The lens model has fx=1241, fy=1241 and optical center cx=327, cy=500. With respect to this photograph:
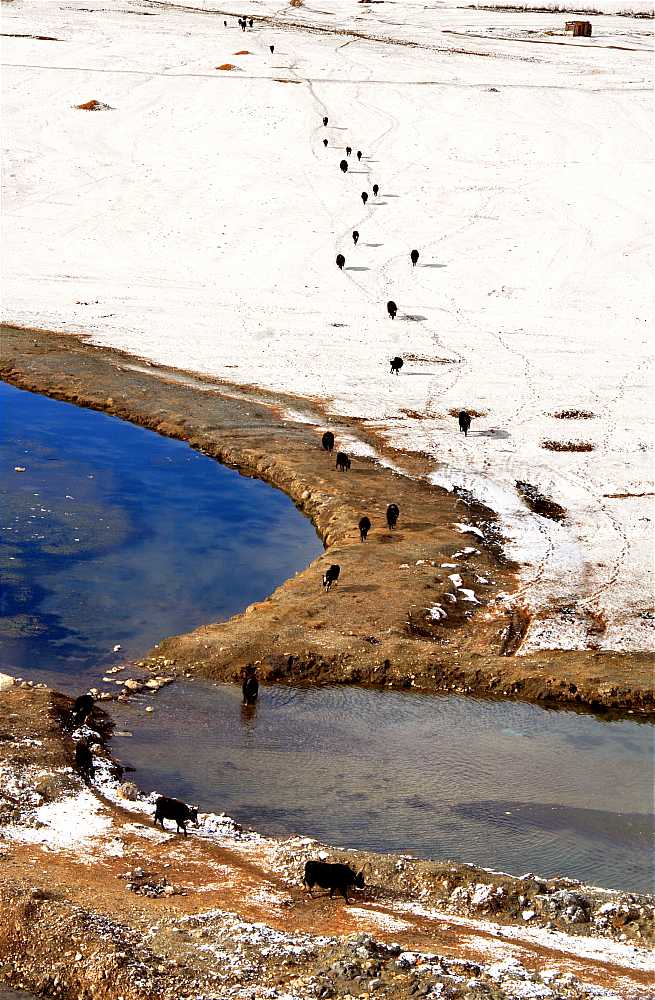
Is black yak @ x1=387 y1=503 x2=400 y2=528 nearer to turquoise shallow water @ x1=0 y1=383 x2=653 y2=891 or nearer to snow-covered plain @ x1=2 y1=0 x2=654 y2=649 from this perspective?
turquoise shallow water @ x1=0 y1=383 x2=653 y2=891

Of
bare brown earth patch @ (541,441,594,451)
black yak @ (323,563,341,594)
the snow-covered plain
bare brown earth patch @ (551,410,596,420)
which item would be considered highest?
the snow-covered plain

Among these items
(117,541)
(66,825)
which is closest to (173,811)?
(66,825)

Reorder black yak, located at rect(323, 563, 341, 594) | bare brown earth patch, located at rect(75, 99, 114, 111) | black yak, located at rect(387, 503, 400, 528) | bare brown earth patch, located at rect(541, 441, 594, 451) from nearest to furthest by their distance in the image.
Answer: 1. black yak, located at rect(323, 563, 341, 594)
2. black yak, located at rect(387, 503, 400, 528)
3. bare brown earth patch, located at rect(541, 441, 594, 451)
4. bare brown earth patch, located at rect(75, 99, 114, 111)

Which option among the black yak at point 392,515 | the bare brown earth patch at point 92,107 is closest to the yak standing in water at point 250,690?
the black yak at point 392,515

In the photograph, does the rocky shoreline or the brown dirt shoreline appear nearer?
the rocky shoreline

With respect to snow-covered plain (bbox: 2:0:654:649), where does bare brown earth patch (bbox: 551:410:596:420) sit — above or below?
below

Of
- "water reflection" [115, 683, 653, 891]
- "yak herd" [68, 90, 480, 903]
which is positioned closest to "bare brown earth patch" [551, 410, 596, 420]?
"yak herd" [68, 90, 480, 903]

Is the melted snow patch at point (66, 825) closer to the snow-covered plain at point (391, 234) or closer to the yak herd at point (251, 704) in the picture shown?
the yak herd at point (251, 704)

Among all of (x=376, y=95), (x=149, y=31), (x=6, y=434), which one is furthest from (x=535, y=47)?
(x=6, y=434)
